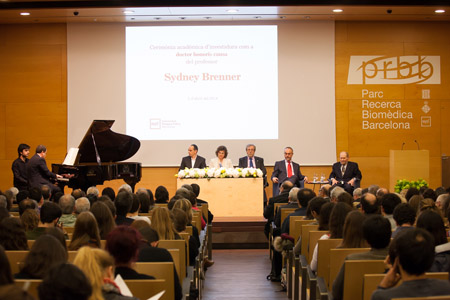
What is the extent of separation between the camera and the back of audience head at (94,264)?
2477mm

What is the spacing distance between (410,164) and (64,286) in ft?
35.0

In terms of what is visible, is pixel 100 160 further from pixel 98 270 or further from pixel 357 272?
pixel 98 270

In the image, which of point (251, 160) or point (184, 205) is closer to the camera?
point (184, 205)

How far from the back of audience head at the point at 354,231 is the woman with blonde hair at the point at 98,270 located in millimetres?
2065

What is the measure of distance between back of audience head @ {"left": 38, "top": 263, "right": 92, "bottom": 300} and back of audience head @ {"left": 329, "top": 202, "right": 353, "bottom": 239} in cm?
306

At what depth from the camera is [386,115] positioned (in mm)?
13000

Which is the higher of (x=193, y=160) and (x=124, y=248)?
(x=193, y=160)

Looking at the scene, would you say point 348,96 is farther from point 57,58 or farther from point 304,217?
point 304,217

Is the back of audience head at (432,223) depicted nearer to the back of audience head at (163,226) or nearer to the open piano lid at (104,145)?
the back of audience head at (163,226)

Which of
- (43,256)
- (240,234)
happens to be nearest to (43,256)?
(43,256)

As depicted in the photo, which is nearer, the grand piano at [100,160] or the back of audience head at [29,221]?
the back of audience head at [29,221]

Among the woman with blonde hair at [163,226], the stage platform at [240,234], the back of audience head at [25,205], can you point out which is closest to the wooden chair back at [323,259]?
the woman with blonde hair at [163,226]

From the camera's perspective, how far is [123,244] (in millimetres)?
3193

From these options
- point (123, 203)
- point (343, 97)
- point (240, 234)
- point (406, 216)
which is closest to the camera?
point (406, 216)
